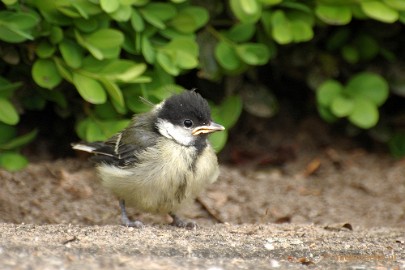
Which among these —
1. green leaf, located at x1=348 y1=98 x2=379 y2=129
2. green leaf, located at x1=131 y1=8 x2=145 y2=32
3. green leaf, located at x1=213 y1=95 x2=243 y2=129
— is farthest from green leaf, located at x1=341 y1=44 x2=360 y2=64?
green leaf, located at x1=131 y1=8 x2=145 y2=32

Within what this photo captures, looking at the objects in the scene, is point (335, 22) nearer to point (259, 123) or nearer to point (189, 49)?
point (189, 49)

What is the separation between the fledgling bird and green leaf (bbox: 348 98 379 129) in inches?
52.2

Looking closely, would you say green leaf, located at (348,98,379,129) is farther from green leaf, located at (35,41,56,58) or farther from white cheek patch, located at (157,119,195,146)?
green leaf, located at (35,41,56,58)

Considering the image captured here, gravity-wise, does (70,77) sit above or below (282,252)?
above

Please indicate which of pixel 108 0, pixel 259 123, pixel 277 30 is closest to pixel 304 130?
pixel 259 123

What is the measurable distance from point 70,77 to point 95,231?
4.07ft

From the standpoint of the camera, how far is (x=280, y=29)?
6336mm

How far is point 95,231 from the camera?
5.04 meters

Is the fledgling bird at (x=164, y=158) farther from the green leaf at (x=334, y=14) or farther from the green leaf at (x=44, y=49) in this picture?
the green leaf at (x=334, y=14)

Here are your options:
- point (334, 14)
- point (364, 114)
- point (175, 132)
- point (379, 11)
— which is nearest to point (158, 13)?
point (175, 132)

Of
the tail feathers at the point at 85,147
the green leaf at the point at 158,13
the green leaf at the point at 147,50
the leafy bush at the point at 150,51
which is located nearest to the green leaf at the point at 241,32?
the leafy bush at the point at 150,51

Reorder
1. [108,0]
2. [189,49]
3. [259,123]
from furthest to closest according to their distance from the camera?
1. [259,123]
2. [189,49]
3. [108,0]

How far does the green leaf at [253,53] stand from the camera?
6352mm

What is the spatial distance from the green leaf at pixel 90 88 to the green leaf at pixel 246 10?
1.05 metres
